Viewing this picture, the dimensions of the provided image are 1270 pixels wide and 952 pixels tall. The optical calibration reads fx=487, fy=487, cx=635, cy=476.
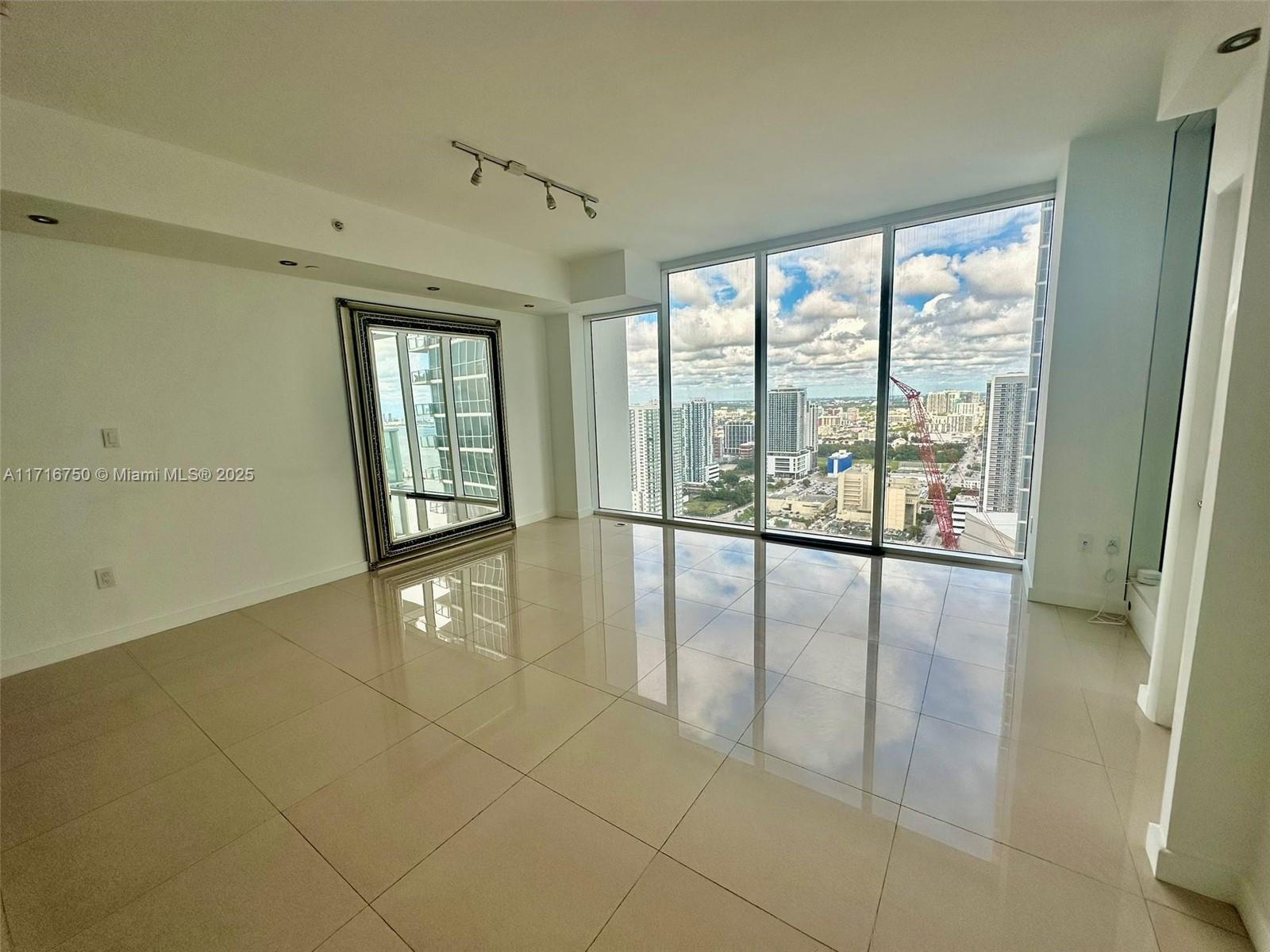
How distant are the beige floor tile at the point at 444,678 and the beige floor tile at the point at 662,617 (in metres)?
0.75

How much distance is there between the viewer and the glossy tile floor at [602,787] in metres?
1.35

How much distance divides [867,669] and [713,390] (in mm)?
3291

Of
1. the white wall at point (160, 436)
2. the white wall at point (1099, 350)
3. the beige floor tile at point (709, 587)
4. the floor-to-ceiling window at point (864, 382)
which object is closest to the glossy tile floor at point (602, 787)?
the beige floor tile at point (709, 587)

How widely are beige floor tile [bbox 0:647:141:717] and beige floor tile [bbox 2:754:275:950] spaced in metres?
1.24

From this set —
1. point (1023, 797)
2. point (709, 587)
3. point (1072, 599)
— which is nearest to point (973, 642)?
point (1072, 599)

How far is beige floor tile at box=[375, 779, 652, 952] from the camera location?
1.32 meters

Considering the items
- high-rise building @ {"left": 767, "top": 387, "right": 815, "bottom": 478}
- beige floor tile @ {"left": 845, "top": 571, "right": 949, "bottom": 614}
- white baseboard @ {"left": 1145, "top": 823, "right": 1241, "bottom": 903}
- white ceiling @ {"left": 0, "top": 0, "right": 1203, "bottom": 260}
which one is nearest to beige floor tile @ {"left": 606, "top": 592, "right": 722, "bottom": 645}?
beige floor tile @ {"left": 845, "top": 571, "right": 949, "bottom": 614}

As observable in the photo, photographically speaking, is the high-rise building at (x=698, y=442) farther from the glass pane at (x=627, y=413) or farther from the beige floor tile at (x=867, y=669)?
the beige floor tile at (x=867, y=669)

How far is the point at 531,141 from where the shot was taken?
2709 millimetres

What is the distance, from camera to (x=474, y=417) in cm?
525

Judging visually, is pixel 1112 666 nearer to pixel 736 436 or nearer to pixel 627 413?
pixel 736 436

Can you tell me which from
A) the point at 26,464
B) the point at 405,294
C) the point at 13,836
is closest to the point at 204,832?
the point at 13,836

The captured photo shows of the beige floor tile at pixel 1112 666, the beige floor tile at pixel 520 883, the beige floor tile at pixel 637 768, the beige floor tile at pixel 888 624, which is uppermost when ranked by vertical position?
the beige floor tile at pixel 888 624

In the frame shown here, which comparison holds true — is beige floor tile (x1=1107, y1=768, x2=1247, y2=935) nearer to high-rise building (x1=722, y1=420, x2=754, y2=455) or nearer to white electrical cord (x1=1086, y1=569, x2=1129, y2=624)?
white electrical cord (x1=1086, y1=569, x2=1129, y2=624)
